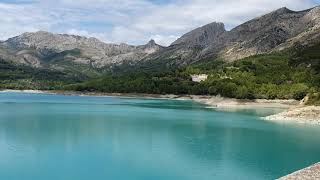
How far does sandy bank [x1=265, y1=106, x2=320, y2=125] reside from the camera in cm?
8856

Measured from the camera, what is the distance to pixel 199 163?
162 feet

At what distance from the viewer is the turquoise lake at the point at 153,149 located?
44719 millimetres

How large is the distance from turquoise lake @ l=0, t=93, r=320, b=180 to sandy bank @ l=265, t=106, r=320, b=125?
4.37m

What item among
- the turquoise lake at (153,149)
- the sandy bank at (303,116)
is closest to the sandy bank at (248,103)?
the sandy bank at (303,116)

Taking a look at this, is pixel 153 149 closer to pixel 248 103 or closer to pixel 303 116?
pixel 303 116

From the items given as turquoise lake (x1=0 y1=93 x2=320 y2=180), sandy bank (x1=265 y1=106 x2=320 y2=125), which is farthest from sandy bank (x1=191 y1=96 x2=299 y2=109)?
turquoise lake (x1=0 y1=93 x2=320 y2=180)

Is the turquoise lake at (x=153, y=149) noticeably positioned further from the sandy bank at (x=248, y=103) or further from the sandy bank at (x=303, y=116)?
the sandy bank at (x=248, y=103)

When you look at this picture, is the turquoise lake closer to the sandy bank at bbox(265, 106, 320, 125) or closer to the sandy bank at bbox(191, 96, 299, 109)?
the sandy bank at bbox(265, 106, 320, 125)

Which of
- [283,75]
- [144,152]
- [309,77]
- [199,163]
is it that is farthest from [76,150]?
[283,75]

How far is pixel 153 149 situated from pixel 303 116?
41.8 meters

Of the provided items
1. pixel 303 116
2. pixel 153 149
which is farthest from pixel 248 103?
pixel 153 149

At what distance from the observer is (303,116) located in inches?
3595

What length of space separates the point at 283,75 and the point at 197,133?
356ft

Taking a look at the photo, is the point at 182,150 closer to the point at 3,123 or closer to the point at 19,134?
the point at 19,134
